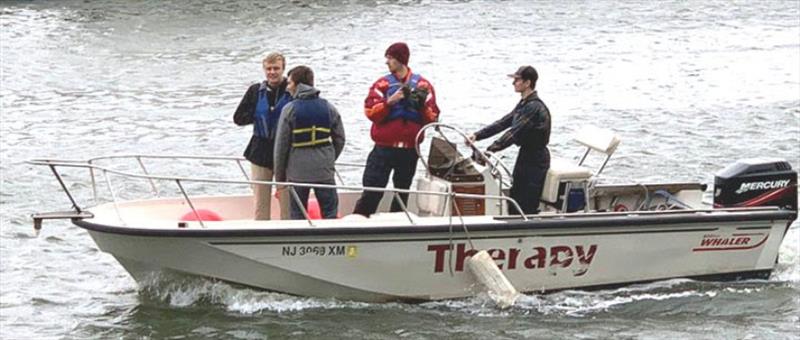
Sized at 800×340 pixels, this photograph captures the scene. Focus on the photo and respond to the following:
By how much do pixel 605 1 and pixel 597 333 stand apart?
32.3 meters

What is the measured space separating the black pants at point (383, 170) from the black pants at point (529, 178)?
3.07ft

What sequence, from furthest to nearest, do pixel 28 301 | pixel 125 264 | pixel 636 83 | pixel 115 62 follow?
pixel 115 62, pixel 636 83, pixel 28 301, pixel 125 264

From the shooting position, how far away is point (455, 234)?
37.3 feet

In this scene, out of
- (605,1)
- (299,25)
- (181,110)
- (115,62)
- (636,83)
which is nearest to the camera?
(181,110)

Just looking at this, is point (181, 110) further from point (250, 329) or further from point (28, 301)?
point (250, 329)

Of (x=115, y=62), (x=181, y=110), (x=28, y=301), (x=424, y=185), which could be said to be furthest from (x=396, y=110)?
(x=115, y=62)

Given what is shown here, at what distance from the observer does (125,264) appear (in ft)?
37.3

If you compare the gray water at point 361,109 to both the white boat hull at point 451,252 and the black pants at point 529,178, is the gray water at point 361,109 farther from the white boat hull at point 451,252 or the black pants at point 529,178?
the black pants at point 529,178

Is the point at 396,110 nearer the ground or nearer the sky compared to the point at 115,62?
nearer the sky

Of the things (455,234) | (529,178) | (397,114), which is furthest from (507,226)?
(397,114)

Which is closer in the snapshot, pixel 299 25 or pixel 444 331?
pixel 444 331

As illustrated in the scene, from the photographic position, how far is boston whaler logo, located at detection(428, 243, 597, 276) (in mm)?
11492

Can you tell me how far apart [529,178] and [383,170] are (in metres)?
1.30

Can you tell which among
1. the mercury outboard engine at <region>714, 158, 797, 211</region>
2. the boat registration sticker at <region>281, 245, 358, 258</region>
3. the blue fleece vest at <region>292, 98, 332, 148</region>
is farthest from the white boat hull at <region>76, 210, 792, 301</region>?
the blue fleece vest at <region>292, 98, 332, 148</region>
